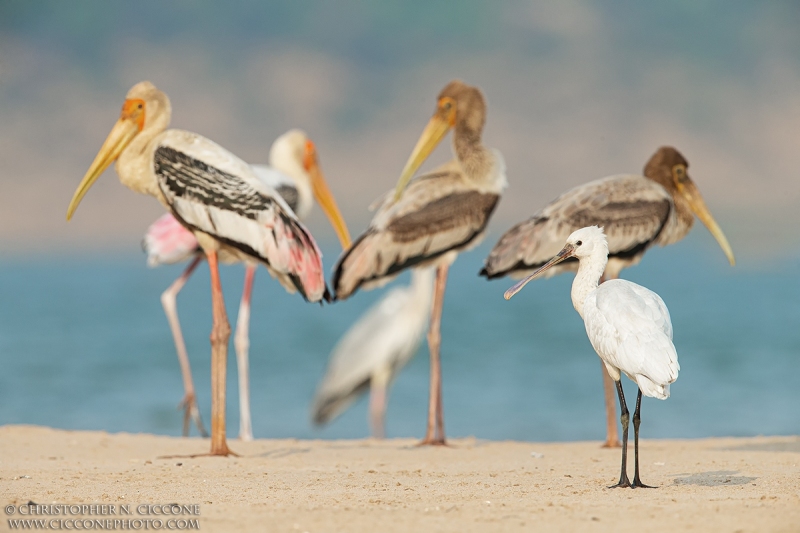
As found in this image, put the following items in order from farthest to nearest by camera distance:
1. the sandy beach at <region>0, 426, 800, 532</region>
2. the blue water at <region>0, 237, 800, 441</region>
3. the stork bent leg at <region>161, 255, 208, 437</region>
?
the blue water at <region>0, 237, 800, 441</region> → the stork bent leg at <region>161, 255, 208, 437</region> → the sandy beach at <region>0, 426, 800, 532</region>

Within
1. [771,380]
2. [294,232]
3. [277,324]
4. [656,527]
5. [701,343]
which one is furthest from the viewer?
[277,324]

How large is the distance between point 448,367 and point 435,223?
49.3ft

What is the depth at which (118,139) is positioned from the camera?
855cm

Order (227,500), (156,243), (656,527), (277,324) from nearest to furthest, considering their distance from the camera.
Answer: (656,527) < (227,500) < (156,243) < (277,324)

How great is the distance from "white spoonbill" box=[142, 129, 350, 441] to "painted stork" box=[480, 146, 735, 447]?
7.40 feet

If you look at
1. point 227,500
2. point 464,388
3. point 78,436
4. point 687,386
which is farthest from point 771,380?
point 227,500

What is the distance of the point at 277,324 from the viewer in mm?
34219

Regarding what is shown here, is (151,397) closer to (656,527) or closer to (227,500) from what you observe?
(227,500)

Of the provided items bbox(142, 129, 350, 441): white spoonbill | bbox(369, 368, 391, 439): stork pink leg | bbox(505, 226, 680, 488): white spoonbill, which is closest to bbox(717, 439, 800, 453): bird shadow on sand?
bbox(505, 226, 680, 488): white spoonbill

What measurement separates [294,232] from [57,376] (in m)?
15.9

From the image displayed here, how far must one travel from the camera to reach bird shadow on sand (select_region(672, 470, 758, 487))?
21.4 feet

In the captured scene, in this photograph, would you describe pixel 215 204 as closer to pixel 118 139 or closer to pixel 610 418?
pixel 118 139

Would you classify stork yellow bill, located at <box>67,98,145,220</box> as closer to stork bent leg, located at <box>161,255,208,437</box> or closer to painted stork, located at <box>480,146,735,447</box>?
painted stork, located at <box>480,146,735,447</box>

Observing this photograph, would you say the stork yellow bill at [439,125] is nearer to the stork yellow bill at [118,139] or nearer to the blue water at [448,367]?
the stork yellow bill at [118,139]
